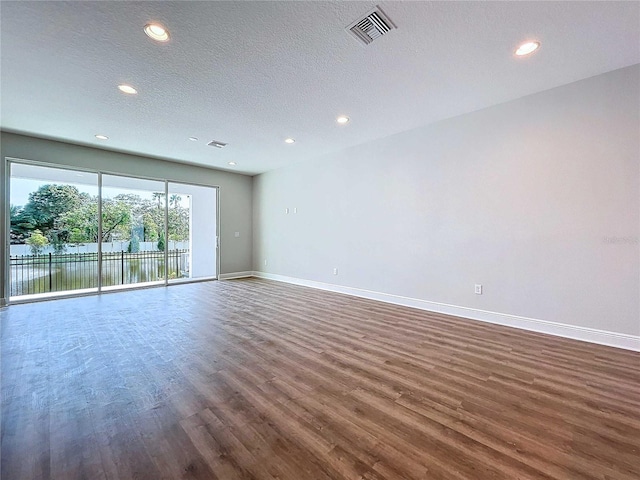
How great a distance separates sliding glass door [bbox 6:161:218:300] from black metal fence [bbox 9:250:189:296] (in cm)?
1

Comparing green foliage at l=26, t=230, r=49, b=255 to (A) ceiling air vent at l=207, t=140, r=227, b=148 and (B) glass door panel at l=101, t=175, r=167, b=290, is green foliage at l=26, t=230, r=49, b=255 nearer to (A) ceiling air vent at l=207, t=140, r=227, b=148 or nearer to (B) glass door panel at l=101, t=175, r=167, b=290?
(B) glass door panel at l=101, t=175, r=167, b=290

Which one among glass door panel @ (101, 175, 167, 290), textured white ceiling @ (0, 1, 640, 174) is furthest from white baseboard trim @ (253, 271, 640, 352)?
glass door panel @ (101, 175, 167, 290)

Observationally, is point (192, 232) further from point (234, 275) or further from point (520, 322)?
point (520, 322)

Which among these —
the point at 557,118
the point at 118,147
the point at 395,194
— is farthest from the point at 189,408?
the point at 118,147

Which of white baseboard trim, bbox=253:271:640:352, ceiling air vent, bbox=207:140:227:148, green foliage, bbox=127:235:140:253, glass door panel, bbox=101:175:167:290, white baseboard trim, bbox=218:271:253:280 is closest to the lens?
white baseboard trim, bbox=253:271:640:352

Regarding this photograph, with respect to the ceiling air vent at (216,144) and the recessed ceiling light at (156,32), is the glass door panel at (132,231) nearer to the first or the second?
the ceiling air vent at (216,144)

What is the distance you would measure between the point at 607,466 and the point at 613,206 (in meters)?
2.65

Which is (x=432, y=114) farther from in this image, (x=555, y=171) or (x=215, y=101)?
(x=215, y=101)

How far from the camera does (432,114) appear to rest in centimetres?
379

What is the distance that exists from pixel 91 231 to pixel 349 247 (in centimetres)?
513

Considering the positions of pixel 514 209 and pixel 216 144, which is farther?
pixel 216 144

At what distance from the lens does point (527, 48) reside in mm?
2393

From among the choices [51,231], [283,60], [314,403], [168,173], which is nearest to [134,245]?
[51,231]

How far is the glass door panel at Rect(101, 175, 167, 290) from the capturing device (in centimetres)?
543
